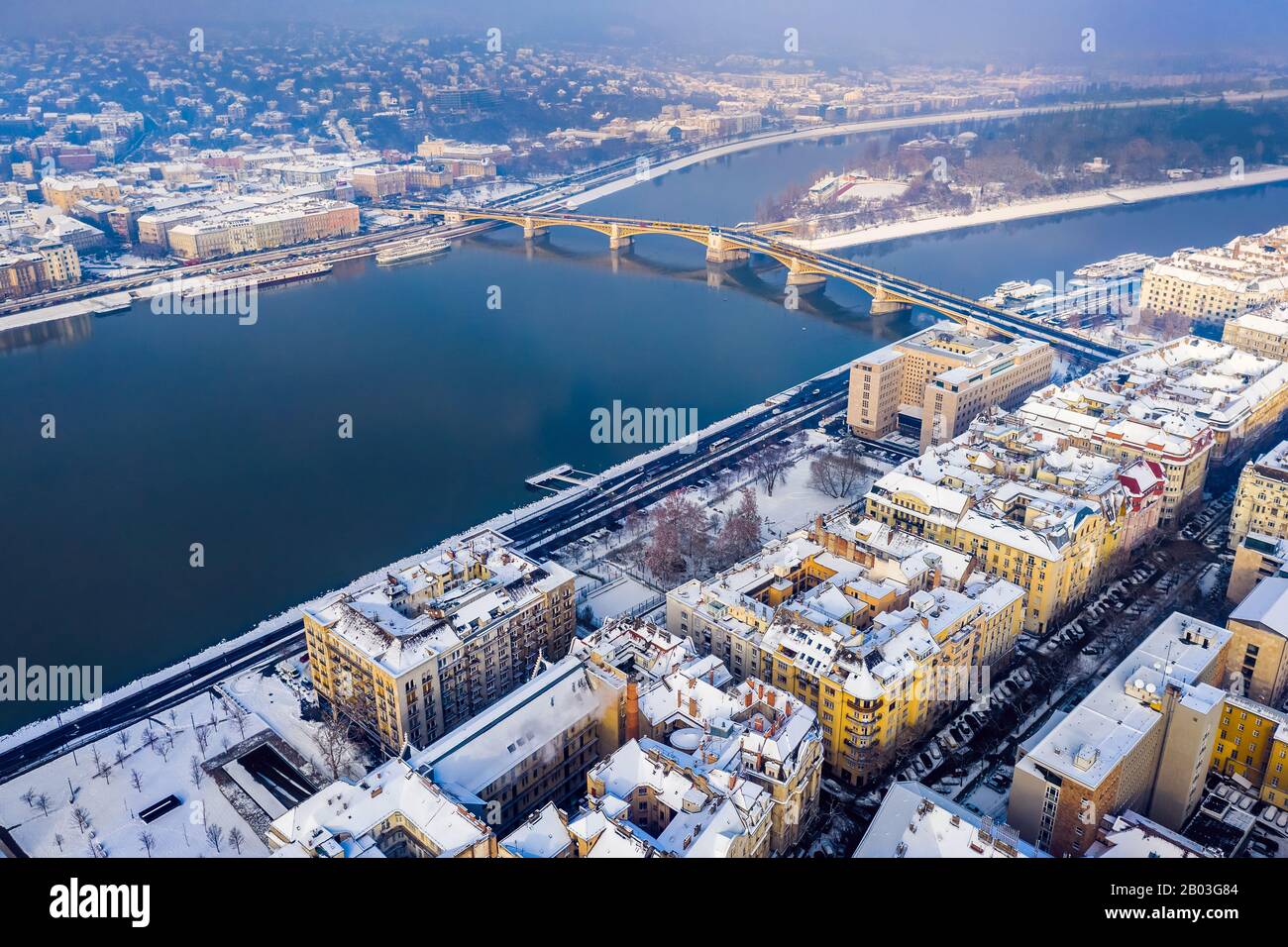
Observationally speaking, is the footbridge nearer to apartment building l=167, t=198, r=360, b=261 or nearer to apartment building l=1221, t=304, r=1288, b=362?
apartment building l=1221, t=304, r=1288, b=362

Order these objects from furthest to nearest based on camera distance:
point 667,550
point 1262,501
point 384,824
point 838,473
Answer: point 838,473, point 667,550, point 1262,501, point 384,824

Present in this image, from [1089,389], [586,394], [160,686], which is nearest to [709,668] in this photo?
[160,686]

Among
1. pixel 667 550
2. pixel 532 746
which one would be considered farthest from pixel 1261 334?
pixel 532 746

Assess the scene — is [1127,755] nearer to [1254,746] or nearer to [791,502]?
[1254,746]

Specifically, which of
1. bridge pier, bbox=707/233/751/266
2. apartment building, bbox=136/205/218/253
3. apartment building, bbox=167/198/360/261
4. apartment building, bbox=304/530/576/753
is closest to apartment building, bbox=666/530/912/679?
apartment building, bbox=304/530/576/753

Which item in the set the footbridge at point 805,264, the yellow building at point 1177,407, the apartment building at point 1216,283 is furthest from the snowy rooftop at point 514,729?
the apartment building at point 1216,283
